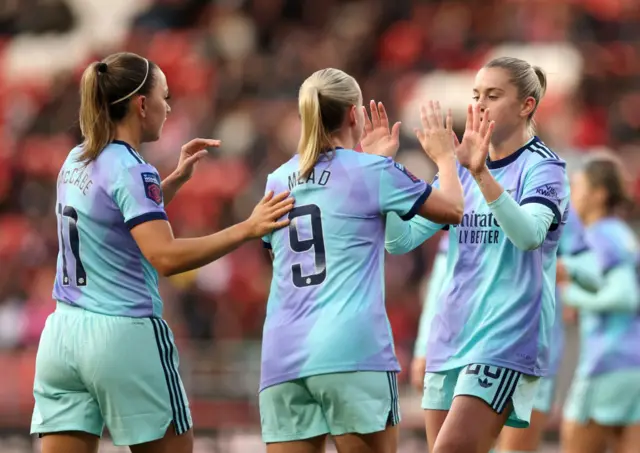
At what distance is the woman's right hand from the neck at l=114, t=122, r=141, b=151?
60 centimetres

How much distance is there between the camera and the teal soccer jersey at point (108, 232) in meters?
4.79

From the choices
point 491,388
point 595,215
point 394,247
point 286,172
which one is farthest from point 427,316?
point 595,215

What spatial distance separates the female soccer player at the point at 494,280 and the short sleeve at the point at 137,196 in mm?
1134

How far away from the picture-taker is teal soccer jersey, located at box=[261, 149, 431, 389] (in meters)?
4.77

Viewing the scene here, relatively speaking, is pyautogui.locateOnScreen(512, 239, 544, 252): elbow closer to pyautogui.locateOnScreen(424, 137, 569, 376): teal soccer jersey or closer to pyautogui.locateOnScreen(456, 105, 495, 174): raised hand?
pyautogui.locateOnScreen(424, 137, 569, 376): teal soccer jersey

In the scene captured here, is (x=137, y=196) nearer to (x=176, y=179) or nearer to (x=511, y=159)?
(x=176, y=179)

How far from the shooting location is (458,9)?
1600 centimetres

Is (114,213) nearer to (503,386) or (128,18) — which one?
(503,386)

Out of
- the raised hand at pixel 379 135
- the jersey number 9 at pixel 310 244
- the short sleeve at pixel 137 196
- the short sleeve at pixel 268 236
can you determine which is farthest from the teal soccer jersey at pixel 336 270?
the short sleeve at pixel 137 196

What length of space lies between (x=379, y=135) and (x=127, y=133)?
1.10 m

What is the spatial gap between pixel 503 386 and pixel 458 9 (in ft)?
37.4

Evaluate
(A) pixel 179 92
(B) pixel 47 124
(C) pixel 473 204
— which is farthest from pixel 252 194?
(C) pixel 473 204

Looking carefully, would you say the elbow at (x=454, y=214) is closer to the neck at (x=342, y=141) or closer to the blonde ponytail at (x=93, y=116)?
the neck at (x=342, y=141)

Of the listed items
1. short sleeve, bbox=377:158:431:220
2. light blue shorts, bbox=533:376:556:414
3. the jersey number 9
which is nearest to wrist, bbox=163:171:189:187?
the jersey number 9
